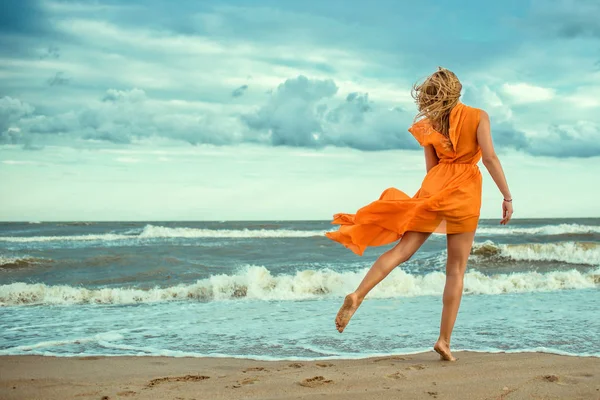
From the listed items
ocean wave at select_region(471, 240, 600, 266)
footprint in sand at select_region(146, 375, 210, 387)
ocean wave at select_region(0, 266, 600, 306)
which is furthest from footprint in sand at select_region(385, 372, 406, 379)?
ocean wave at select_region(471, 240, 600, 266)

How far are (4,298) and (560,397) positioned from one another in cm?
921

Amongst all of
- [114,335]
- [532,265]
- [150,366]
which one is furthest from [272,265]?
[150,366]

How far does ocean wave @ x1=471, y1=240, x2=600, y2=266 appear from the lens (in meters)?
18.1

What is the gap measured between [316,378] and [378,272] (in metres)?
0.84

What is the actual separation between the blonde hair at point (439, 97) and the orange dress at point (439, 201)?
0.18 feet

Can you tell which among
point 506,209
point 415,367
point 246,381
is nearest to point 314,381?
point 246,381

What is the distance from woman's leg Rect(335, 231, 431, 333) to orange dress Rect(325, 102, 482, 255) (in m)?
0.08

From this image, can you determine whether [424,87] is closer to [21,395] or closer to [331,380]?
[331,380]

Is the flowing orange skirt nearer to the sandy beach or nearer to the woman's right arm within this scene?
the woman's right arm

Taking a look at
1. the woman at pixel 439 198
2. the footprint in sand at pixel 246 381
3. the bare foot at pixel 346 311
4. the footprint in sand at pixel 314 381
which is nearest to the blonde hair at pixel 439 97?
the woman at pixel 439 198

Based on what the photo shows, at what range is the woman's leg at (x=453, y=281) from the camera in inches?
A: 177

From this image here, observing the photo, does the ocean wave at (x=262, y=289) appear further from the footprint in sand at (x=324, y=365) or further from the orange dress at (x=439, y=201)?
the orange dress at (x=439, y=201)

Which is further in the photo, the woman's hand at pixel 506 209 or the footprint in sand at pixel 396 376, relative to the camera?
the woman's hand at pixel 506 209

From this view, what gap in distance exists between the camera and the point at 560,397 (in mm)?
3533
